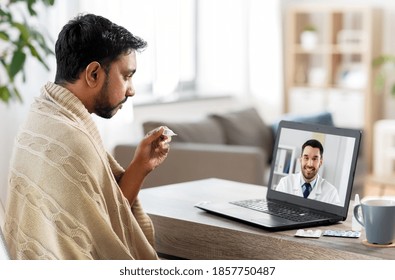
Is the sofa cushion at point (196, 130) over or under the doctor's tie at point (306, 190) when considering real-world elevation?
under

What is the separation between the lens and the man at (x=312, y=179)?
183 centimetres

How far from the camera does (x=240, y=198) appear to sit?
2.09 meters

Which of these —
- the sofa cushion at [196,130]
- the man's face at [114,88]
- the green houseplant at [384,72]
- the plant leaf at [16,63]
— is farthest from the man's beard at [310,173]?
the green houseplant at [384,72]

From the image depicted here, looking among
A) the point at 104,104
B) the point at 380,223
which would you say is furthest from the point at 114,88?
the point at 380,223

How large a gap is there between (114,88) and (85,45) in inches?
4.3

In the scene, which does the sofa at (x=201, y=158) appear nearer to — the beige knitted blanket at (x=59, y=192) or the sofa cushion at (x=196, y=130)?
the sofa cushion at (x=196, y=130)

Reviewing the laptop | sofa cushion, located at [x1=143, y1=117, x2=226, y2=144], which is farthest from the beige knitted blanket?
sofa cushion, located at [x1=143, y1=117, x2=226, y2=144]

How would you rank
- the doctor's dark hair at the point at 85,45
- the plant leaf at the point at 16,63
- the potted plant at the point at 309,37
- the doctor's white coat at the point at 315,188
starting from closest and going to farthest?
the doctor's dark hair at the point at 85,45, the doctor's white coat at the point at 315,188, the plant leaf at the point at 16,63, the potted plant at the point at 309,37

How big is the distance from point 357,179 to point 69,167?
3.23 metres

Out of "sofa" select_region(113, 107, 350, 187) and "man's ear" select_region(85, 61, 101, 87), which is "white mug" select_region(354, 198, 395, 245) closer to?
"man's ear" select_region(85, 61, 101, 87)

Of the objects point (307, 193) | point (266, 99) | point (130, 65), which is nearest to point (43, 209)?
point (130, 65)

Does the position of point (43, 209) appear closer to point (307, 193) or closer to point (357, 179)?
point (307, 193)

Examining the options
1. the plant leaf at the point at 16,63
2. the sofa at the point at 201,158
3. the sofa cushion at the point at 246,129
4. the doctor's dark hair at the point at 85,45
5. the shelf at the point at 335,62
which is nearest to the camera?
the doctor's dark hair at the point at 85,45

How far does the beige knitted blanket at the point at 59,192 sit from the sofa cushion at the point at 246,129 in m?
2.85
